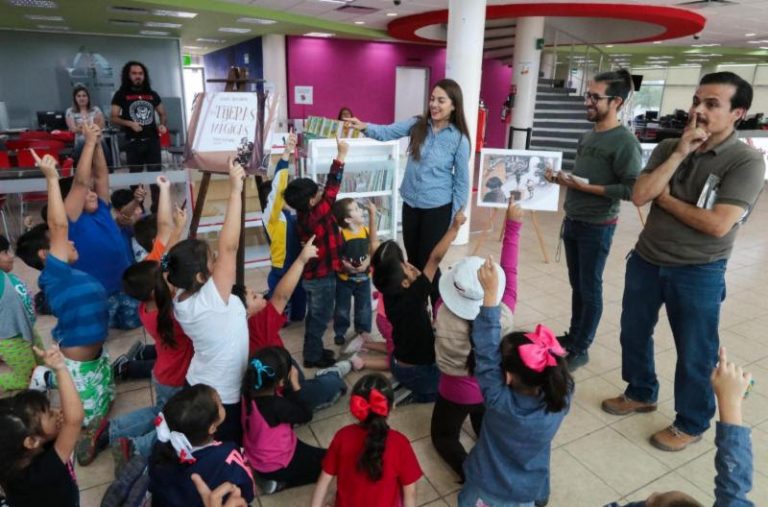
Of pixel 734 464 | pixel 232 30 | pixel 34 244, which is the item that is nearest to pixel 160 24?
pixel 232 30

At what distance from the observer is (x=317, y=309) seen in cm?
300

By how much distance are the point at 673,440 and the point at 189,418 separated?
2.19 m

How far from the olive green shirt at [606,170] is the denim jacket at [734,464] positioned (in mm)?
1539

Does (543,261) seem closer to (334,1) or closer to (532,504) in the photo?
(532,504)

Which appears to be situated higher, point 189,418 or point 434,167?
point 434,167

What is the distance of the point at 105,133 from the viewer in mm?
7703

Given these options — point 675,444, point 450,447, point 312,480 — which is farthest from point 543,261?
point 312,480

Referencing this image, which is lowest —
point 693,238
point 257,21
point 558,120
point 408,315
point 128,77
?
point 408,315

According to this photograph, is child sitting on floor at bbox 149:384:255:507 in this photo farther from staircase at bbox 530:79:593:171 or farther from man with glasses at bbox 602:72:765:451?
staircase at bbox 530:79:593:171

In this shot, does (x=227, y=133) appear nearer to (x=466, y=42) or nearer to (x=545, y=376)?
(x=545, y=376)

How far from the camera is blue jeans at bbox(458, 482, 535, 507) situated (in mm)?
1756

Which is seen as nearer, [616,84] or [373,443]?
[373,443]

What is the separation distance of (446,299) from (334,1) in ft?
25.1

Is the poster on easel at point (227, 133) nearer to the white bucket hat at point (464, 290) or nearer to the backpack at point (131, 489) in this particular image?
the white bucket hat at point (464, 290)
